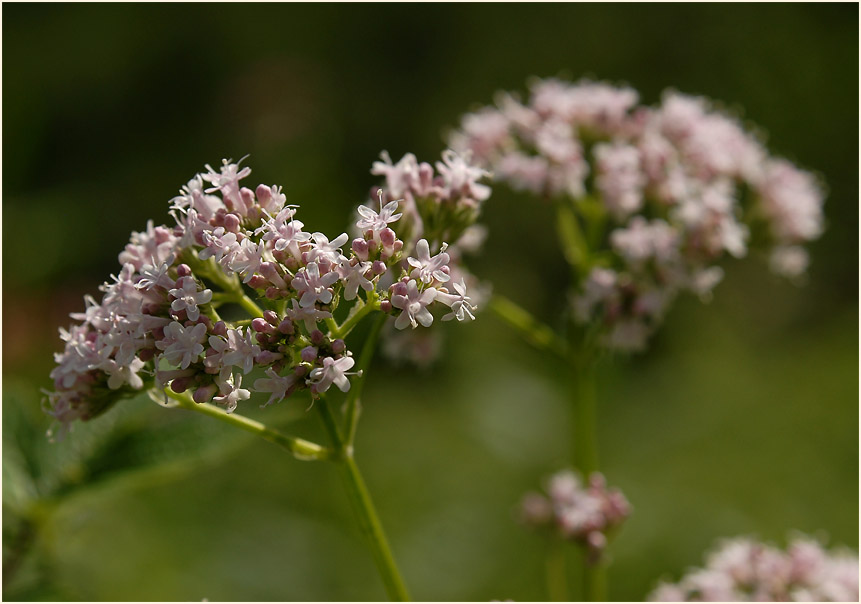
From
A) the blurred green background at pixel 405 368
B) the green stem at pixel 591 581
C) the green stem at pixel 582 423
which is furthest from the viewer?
the blurred green background at pixel 405 368

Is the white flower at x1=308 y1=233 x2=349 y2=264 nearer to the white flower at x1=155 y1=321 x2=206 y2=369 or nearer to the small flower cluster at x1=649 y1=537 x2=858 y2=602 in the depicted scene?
the white flower at x1=155 y1=321 x2=206 y2=369

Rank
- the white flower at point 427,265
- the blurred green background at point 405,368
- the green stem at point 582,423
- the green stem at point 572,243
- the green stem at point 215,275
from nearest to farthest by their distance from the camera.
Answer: the white flower at point 427,265, the green stem at point 215,275, the green stem at point 582,423, the green stem at point 572,243, the blurred green background at point 405,368

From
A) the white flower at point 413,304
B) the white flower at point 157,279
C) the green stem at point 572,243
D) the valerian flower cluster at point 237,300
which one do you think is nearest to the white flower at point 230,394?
the valerian flower cluster at point 237,300

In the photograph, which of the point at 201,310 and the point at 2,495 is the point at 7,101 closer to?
the point at 2,495

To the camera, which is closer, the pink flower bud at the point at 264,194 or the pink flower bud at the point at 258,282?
the pink flower bud at the point at 258,282

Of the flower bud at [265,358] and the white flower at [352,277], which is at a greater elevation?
the white flower at [352,277]

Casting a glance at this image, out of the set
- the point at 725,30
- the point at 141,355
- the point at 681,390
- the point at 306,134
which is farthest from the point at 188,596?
the point at 725,30

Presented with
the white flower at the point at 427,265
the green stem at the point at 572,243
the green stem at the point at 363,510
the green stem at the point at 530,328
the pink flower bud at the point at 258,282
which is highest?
the green stem at the point at 572,243

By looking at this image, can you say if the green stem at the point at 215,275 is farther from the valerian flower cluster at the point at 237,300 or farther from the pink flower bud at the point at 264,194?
the pink flower bud at the point at 264,194
